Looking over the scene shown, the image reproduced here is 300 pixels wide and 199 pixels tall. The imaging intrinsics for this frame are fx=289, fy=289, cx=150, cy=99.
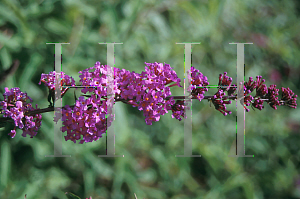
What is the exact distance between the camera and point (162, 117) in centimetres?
130

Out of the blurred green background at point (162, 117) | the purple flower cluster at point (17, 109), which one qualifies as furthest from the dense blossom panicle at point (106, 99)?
the blurred green background at point (162, 117)

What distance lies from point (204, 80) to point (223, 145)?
894 millimetres

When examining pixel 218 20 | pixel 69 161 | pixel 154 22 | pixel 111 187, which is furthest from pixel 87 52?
pixel 218 20

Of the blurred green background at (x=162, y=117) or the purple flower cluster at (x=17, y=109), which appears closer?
the purple flower cluster at (x=17, y=109)

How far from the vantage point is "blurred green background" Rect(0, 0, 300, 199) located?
45.5 inches

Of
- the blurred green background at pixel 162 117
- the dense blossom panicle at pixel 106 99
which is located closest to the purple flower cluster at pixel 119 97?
the dense blossom panicle at pixel 106 99

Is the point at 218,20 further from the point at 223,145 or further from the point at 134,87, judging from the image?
Result: the point at 134,87

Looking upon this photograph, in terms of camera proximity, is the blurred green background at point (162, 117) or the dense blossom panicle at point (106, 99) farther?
the blurred green background at point (162, 117)

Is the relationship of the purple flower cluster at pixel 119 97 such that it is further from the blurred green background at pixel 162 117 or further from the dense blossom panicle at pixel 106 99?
the blurred green background at pixel 162 117

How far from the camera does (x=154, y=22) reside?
1353 millimetres

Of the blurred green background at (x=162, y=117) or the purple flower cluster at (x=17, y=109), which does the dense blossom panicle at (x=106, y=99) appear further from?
the blurred green background at (x=162, y=117)

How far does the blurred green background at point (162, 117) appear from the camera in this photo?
1.16 m

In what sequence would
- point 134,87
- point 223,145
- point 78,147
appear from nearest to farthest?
point 134,87 < point 78,147 < point 223,145

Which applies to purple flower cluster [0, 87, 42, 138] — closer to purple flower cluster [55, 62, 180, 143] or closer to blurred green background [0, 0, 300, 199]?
purple flower cluster [55, 62, 180, 143]
